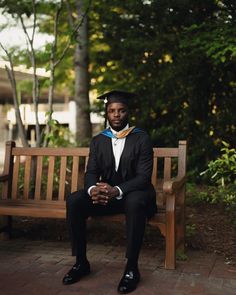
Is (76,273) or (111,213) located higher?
(111,213)

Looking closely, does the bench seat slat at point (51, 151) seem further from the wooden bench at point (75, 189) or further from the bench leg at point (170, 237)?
the bench leg at point (170, 237)

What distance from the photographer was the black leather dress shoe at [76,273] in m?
3.70

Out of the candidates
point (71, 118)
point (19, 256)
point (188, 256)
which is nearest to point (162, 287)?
point (188, 256)

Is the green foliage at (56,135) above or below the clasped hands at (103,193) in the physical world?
above

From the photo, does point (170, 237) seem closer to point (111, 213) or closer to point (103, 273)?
point (111, 213)

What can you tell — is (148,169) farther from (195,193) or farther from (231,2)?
(231,2)

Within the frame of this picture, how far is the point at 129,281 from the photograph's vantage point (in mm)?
3564

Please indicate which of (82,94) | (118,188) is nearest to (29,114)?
(82,94)

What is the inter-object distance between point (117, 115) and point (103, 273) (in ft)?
4.65

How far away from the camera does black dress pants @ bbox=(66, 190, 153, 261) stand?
12.1 ft

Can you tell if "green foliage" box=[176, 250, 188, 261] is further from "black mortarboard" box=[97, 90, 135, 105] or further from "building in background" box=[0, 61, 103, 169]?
"building in background" box=[0, 61, 103, 169]

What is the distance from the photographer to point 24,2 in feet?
20.7

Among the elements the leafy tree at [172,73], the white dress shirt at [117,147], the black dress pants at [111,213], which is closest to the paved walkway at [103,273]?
the black dress pants at [111,213]

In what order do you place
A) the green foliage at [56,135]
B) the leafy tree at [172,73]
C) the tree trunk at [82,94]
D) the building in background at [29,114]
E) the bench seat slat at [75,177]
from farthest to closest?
1. the building in background at [29,114]
2. the tree trunk at [82,94]
3. the leafy tree at [172,73]
4. the green foliage at [56,135]
5. the bench seat slat at [75,177]
